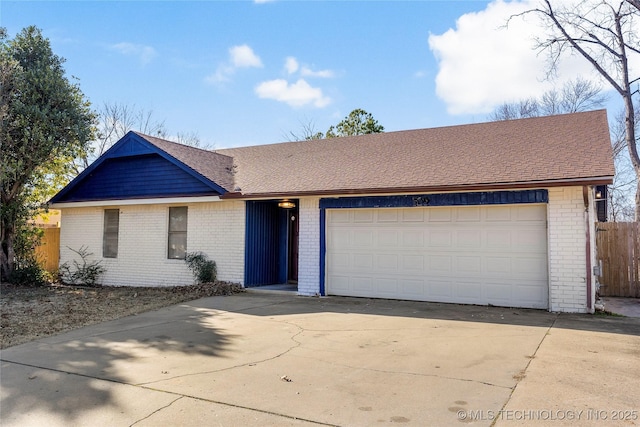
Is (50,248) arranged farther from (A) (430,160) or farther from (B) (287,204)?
(A) (430,160)

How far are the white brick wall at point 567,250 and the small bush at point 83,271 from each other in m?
12.7

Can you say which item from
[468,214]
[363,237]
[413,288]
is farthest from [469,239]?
[363,237]

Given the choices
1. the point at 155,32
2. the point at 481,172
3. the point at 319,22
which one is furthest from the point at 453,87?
the point at 155,32

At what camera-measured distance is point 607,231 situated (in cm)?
1170

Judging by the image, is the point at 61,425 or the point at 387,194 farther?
the point at 387,194

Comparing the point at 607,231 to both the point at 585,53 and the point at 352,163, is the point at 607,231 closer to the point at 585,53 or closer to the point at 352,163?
the point at 352,163

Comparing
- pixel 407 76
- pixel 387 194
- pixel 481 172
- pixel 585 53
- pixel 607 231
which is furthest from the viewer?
pixel 585 53

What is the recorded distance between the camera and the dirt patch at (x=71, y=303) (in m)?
7.68

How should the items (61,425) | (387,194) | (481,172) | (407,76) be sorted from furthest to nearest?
(407,76)
(387,194)
(481,172)
(61,425)

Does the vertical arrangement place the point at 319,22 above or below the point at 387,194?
above

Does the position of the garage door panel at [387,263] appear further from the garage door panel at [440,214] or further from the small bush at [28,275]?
the small bush at [28,275]

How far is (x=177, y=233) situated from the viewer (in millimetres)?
13234

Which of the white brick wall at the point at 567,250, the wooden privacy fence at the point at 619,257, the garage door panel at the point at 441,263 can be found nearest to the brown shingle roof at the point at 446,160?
the white brick wall at the point at 567,250

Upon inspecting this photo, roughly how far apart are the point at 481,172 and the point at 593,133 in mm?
3247
